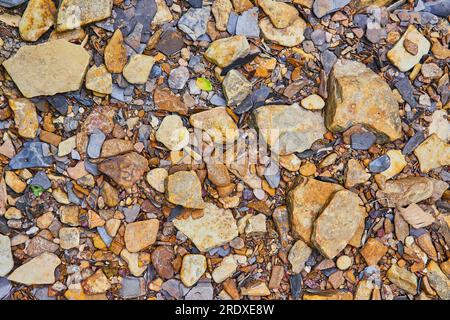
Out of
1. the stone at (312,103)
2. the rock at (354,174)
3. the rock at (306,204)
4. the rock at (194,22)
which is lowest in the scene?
the rock at (306,204)

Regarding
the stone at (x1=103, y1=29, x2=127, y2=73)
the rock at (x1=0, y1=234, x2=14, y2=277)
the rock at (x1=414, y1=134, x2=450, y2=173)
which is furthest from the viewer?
the rock at (x1=414, y1=134, x2=450, y2=173)

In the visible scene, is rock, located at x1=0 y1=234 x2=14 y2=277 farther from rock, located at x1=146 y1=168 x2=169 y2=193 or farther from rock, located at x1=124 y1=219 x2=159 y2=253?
rock, located at x1=146 y1=168 x2=169 y2=193

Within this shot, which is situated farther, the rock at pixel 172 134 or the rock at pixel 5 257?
the rock at pixel 172 134

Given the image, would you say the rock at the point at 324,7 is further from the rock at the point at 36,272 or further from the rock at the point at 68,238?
the rock at the point at 36,272

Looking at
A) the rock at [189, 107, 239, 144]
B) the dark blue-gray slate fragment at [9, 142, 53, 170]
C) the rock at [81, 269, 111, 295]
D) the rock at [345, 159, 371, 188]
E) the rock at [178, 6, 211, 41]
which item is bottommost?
the rock at [81, 269, 111, 295]

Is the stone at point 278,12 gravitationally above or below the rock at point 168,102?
above

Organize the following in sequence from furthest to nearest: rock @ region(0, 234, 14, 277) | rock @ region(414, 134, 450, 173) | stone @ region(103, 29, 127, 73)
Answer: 1. rock @ region(414, 134, 450, 173)
2. stone @ region(103, 29, 127, 73)
3. rock @ region(0, 234, 14, 277)

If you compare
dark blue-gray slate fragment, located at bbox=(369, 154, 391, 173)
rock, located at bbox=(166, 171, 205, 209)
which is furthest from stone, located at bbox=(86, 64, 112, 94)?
dark blue-gray slate fragment, located at bbox=(369, 154, 391, 173)

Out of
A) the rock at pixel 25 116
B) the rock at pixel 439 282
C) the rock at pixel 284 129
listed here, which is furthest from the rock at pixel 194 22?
the rock at pixel 439 282
